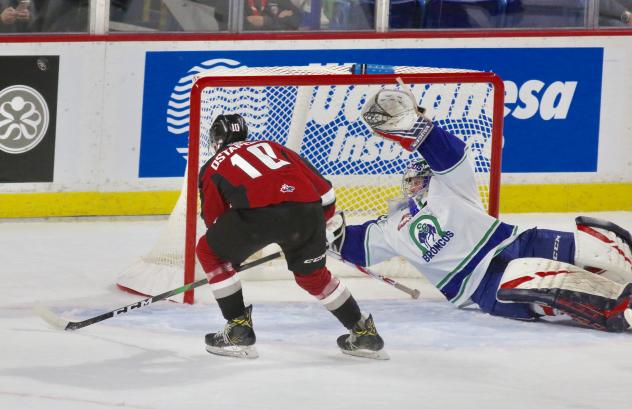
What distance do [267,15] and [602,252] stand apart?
251 centimetres

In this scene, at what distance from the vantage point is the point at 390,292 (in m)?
5.18

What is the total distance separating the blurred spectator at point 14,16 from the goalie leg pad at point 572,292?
2.95 m

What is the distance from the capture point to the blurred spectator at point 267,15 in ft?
21.7

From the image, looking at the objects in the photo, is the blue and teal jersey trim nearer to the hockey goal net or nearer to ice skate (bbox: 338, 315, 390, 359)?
the hockey goal net

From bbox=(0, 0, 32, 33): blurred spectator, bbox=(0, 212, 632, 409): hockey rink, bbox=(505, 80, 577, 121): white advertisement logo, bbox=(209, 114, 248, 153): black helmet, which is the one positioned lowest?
bbox=(0, 212, 632, 409): hockey rink

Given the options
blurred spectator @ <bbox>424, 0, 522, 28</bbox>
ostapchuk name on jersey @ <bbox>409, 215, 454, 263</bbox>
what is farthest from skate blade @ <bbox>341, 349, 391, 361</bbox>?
blurred spectator @ <bbox>424, 0, 522, 28</bbox>

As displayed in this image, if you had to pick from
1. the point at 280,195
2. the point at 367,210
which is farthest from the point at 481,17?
the point at 280,195

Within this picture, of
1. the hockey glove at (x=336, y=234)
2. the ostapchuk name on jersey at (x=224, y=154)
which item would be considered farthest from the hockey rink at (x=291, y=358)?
the ostapchuk name on jersey at (x=224, y=154)

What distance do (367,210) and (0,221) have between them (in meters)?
1.98

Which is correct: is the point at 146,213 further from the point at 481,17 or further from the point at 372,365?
the point at 372,365

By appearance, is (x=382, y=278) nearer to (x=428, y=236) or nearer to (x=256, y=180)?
(x=428, y=236)

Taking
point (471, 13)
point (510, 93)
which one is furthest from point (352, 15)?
point (510, 93)

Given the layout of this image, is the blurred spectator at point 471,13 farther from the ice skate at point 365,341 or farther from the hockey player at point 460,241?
the ice skate at point 365,341

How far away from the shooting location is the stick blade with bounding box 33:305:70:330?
433 centimetres
